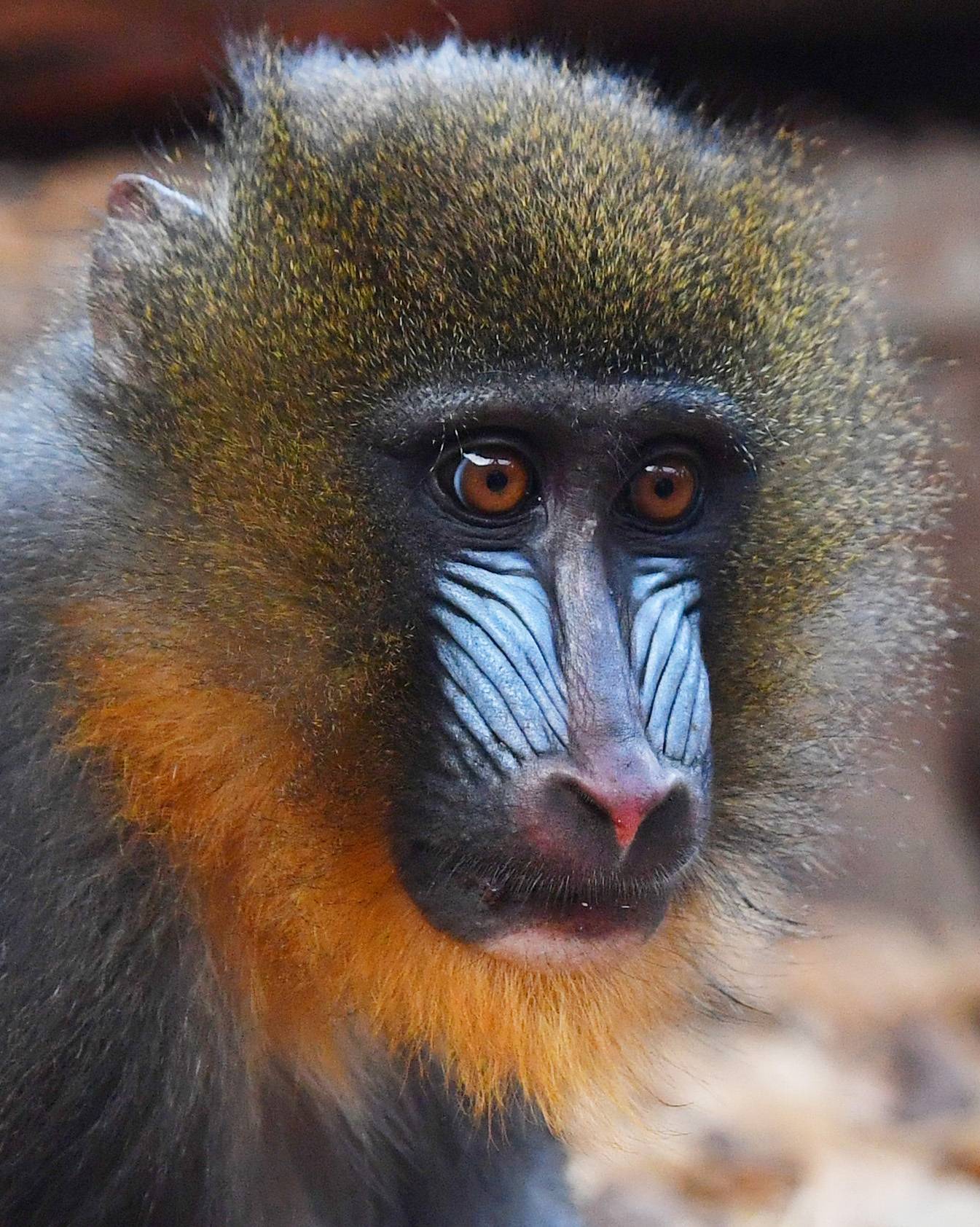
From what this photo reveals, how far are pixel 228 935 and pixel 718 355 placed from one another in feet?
3.82

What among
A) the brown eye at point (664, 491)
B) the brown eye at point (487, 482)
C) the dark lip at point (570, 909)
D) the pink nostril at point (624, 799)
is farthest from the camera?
the brown eye at point (664, 491)

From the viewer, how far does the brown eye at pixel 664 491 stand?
2.50 meters

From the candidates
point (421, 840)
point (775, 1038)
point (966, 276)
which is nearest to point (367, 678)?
point (421, 840)

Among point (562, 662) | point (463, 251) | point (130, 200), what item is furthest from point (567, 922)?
point (130, 200)

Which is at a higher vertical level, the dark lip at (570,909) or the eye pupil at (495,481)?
the eye pupil at (495,481)

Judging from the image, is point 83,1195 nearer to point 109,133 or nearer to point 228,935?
point 228,935

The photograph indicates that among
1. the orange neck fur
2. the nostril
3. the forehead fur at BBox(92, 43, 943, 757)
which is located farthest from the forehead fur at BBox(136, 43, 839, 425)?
the nostril

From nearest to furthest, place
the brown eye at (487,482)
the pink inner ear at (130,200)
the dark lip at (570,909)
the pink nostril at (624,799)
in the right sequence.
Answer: the pink nostril at (624,799), the dark lip at (570,909), the brown eye at (487,482), the pink inner ear at (130,200)

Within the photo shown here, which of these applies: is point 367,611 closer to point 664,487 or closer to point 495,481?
point 495,481

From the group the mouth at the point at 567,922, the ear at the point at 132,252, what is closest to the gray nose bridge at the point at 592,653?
the mouth at the point at 567,922

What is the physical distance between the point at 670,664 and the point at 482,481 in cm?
38

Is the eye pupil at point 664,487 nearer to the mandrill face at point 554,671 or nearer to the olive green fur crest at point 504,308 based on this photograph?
the mandrill face at point 554,671

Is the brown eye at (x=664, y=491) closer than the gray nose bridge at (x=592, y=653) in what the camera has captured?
No

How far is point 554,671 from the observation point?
2.22m
